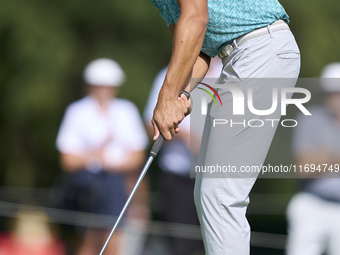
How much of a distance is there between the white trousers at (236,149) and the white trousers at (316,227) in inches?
76.9

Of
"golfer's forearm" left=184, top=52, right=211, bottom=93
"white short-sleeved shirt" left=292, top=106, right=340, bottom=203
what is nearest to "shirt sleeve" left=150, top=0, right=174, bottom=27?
"golfer's forearm" left=184, top=52, right=211, bottom=93

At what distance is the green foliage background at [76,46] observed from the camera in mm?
11438

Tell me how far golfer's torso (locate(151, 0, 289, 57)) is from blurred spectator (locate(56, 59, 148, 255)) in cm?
283

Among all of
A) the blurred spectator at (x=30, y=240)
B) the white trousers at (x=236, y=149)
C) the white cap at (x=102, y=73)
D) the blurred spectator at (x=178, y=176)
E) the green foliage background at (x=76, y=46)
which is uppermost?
the white trousers at (x=236, y=149)

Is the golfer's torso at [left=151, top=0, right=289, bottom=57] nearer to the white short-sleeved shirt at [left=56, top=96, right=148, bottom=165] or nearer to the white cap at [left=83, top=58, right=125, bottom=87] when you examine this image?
the white short-sleeved shirt at [left=56, top=96, right=148, bottom=165]

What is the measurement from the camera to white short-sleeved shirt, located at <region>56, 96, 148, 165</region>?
5.74 metres

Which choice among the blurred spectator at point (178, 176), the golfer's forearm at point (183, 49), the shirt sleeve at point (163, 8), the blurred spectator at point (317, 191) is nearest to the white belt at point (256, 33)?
the golfer's forearm at point (183, 49)

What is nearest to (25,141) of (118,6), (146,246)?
(118,6)

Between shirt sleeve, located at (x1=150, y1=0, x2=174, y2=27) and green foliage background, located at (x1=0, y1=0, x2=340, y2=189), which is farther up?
shirt sleeve, located at (x1=150, y1=0, x2=174, y2=27)

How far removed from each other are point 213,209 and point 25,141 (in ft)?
34.3

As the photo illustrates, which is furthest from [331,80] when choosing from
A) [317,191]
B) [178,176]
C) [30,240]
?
[30,240]

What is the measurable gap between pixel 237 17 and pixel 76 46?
30.6 feet

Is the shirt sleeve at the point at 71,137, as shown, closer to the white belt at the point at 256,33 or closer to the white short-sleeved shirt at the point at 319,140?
the white short-sleeved shirt at the point at 319,140

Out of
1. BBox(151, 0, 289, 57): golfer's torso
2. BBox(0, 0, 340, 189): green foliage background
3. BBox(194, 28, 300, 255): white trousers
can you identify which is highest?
BBox(151, 0, 289, 57): golfer's torso
